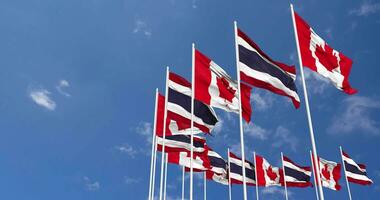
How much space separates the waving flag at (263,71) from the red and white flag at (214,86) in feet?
6.94

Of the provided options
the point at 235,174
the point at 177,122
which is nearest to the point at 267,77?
the point at 177,122

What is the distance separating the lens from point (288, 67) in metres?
15.3

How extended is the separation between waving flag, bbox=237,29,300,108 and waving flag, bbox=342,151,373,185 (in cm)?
2091

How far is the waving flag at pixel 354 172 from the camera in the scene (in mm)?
32781

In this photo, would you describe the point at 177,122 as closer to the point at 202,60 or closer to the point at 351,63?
the point at 202,60

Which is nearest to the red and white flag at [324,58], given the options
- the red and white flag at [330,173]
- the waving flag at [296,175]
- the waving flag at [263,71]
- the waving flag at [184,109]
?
the waving flag at [263,71]

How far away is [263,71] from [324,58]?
246 cm

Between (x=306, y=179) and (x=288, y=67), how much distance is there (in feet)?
69.9

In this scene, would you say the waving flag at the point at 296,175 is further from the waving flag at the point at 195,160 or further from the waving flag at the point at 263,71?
the waving flag at the point at 263,71

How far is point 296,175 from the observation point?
3319 centimetres

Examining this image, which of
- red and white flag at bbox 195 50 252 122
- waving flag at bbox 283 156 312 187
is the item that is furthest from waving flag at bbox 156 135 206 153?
waving flag at bbox 283 156 312 187

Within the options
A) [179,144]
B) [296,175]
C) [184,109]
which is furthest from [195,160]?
[296,175]

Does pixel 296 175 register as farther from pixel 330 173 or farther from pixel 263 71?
pixel 263 71

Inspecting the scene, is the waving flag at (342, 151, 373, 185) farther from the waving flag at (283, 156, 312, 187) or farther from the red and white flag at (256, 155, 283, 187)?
the red and white flag at (256, 155, 283, 187)
